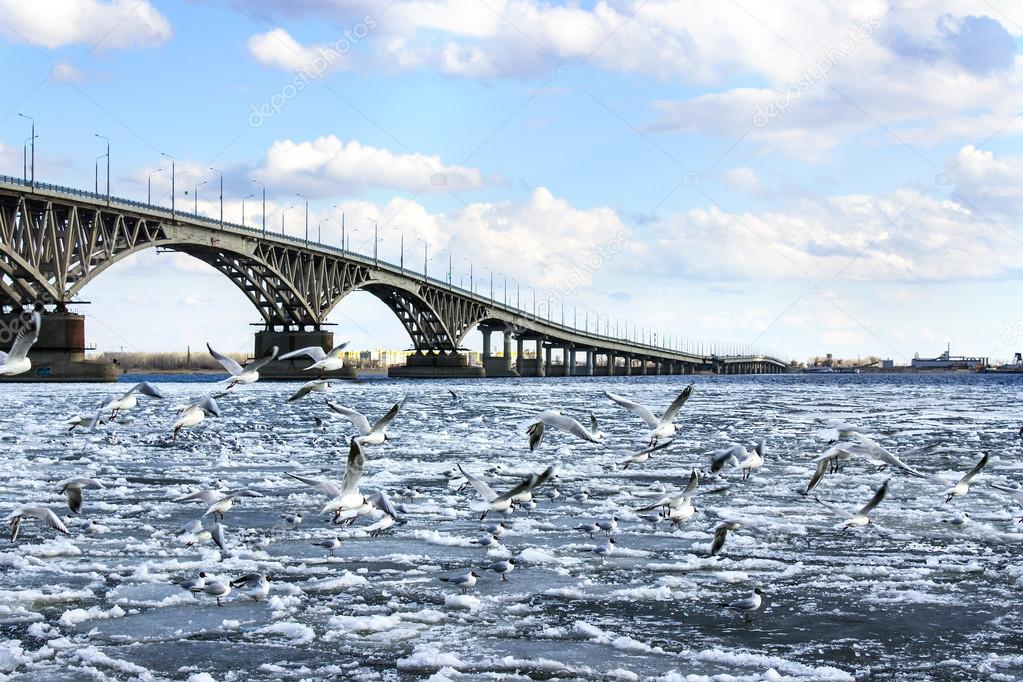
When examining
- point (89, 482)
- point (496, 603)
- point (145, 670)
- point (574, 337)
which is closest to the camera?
point (145, 670)

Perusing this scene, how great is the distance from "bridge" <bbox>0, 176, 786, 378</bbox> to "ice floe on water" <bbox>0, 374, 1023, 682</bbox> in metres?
66.3

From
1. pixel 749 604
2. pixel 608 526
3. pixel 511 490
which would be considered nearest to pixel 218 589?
pixel 511 490

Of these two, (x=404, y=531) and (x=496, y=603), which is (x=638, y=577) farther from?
(x=404, y=531)

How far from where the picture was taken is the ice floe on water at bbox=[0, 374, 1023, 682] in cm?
842

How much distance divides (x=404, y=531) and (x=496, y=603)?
4.02 m

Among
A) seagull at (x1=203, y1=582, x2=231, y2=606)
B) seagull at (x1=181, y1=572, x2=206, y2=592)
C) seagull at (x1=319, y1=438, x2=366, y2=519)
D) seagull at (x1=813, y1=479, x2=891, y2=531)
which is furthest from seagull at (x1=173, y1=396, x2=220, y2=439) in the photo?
seagull at (x1=813, y1=479, x2=891, y2=531)

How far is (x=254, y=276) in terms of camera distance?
10931cm

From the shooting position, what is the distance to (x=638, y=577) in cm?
1131

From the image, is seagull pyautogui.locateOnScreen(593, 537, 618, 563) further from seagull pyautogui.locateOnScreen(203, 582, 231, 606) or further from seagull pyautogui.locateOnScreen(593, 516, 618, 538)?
seagull pyautogui.locateOnScreen(203, 582, 231, 606)

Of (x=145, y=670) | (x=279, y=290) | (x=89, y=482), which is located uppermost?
Result: (x=279, y=290)

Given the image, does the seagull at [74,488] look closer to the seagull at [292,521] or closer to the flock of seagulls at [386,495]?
the flock of seagulls at [386,495]

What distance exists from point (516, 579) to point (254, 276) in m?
102

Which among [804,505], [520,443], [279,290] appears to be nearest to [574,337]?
[279,290]

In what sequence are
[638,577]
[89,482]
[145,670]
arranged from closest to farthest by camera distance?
[145,670], [638,577], [89,482]
